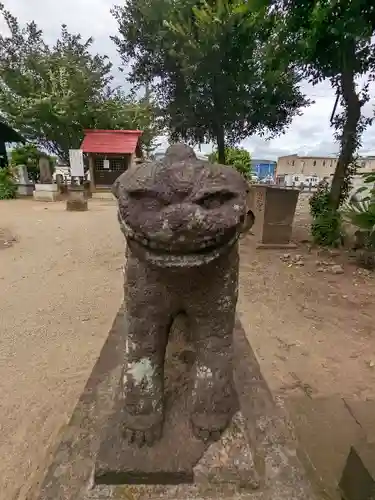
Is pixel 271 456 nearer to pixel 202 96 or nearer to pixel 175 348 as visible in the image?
pixel 175 348

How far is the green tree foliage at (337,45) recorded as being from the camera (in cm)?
335

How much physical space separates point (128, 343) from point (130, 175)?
518 mm

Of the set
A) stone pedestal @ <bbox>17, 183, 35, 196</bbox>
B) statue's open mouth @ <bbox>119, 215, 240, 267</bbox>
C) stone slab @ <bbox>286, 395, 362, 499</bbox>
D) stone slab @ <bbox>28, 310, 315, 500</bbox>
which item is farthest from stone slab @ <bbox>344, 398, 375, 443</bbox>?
stone pedestal @ <bbox>17, 183, 35, 196</bbox>

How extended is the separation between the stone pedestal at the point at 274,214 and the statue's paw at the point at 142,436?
14.2 ft

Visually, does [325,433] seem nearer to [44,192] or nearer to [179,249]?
[179,249]

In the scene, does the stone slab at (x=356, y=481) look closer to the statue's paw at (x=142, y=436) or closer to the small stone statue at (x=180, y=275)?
the small stone statue at (x=180, y=275)

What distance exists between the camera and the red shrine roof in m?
12.5

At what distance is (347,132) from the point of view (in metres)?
5.22

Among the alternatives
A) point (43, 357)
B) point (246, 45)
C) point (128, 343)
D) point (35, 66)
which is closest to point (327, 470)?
point (128, 343)

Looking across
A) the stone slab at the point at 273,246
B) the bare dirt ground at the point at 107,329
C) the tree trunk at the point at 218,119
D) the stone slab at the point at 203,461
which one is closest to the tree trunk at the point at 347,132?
the stone slab at the point at 273,246

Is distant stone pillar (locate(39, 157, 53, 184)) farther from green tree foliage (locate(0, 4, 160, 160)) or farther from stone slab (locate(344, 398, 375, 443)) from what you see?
stone slab (locate(344, 398, 375, 443))

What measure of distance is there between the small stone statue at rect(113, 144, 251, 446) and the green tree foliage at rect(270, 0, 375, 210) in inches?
117

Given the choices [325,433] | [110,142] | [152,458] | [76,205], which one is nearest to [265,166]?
[110,142]

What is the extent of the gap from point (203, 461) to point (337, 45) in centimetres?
515
